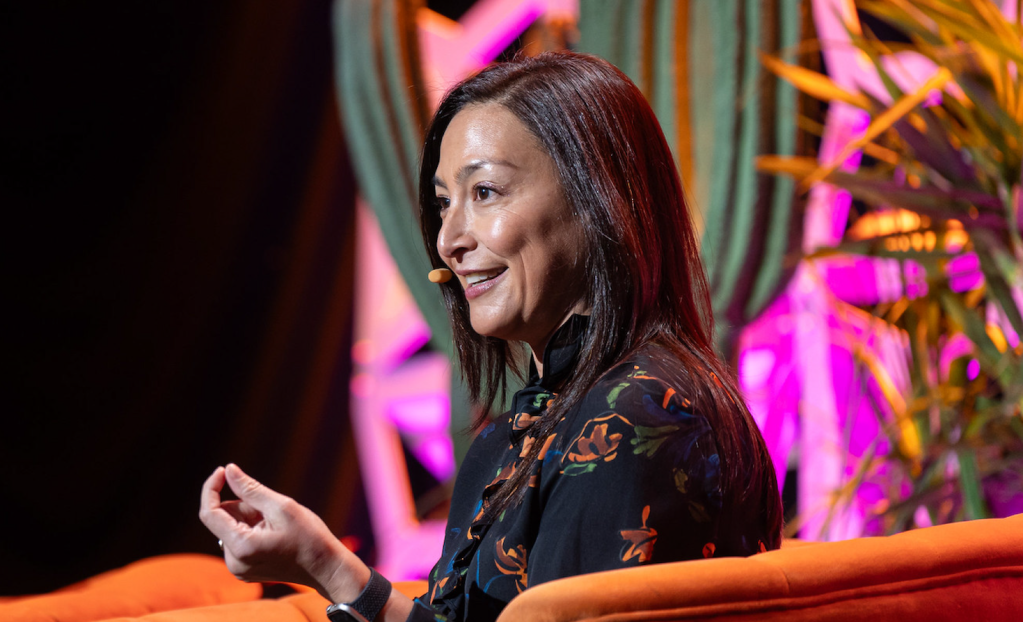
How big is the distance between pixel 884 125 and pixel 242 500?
129cm

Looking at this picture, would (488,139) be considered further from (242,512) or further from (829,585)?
(829,585)

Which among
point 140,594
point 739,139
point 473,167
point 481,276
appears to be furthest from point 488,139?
point 739,139

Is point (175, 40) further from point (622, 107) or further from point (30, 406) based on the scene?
point (622, 107)

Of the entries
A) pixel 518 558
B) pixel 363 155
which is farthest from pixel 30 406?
pixel 518 558

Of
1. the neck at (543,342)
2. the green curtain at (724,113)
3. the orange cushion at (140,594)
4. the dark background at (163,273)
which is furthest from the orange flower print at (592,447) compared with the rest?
the dark background at (163,273)

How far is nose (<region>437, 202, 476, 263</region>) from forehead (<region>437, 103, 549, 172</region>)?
5 cm

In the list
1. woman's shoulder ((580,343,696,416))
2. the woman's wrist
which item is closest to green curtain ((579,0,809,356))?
woman's shoulder ((580,343,696,416))

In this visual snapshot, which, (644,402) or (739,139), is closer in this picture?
(644,402)

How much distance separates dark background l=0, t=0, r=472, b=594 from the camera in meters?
2.65

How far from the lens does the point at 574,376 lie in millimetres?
916

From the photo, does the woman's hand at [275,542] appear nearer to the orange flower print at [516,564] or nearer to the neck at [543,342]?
the orange flower print at [516,564]

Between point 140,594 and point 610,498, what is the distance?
0.73 m

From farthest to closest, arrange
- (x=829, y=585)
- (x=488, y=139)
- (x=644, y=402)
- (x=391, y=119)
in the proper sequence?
(x=391, y=119) → (x=488, y=139) → (x=644, y=402) → (x=829, y=585)

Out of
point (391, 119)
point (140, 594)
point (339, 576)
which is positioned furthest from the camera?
point (391, 119)
